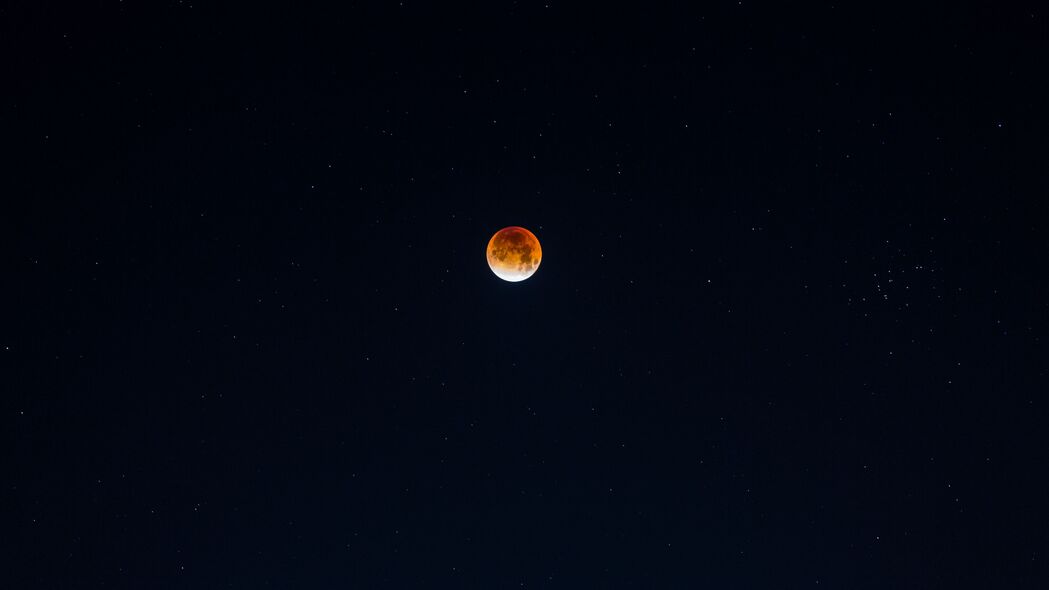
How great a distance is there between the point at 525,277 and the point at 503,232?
583mm

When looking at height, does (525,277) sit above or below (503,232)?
below

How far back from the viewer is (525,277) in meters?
5.45

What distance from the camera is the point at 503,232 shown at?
5531mm
